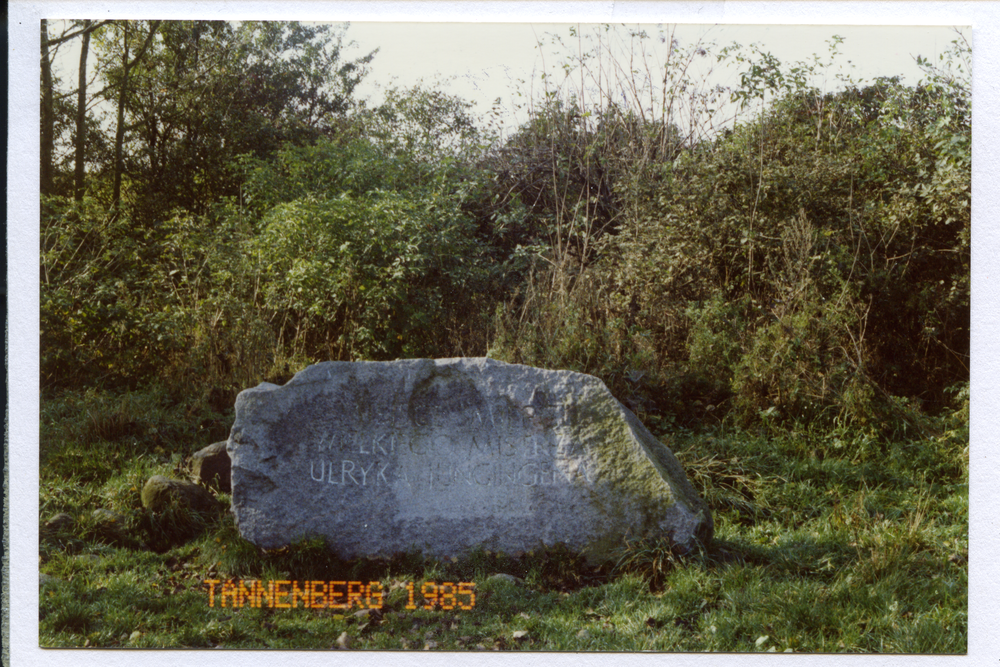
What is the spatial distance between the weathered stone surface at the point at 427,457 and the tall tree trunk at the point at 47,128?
6.89 feet

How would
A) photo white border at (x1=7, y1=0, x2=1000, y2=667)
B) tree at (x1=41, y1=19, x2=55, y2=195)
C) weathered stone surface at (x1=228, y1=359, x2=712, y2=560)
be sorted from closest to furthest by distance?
1. photo white border at (x1=7, y1=0, x2=1000, y2=667)
2. weathered stone surface at (x1=228, y1=359, x2=712, y2=560)
3. tree at (x1=41, y1=19, x2=55, y2=195)

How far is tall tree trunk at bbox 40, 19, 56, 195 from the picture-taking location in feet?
13.8

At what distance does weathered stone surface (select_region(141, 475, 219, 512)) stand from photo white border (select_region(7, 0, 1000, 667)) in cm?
57

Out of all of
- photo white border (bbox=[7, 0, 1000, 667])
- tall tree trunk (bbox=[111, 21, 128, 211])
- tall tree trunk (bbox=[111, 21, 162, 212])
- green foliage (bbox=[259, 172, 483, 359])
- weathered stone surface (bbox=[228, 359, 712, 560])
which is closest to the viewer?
photo white border (bbox=[7, 0, 1000, 667])

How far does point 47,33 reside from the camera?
157 inches

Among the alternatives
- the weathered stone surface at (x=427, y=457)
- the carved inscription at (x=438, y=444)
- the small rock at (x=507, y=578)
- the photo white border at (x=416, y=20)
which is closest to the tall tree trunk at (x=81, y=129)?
the photo white border at (x=416, y=20)

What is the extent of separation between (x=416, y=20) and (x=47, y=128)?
8.03 feet

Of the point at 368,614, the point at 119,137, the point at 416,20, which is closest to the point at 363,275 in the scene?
the point at 416,20

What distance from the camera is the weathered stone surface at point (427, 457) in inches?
150

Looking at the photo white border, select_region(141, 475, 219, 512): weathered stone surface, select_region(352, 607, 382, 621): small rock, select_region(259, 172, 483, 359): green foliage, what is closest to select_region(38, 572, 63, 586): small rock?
the photo white border

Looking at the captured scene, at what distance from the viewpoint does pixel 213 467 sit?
4.55 m

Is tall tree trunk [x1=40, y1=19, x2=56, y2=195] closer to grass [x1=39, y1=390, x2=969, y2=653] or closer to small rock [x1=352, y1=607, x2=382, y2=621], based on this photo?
grass [x1=39, y1=390, x2=969, y2=653]

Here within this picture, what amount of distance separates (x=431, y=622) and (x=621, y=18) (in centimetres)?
334

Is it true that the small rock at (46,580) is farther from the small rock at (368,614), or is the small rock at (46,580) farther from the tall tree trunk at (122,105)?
the tall tree trunk at (122,105)
